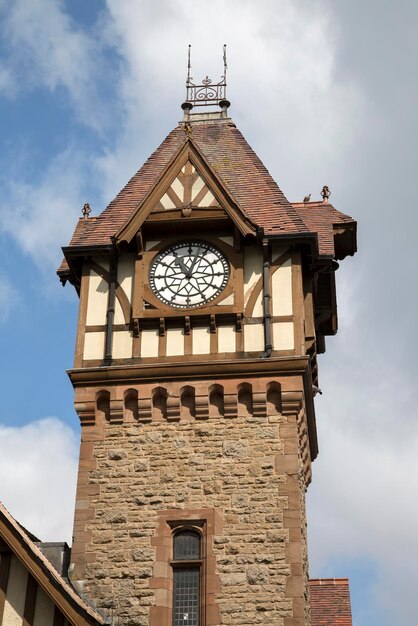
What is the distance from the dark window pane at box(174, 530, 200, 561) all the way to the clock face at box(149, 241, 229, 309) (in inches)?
161

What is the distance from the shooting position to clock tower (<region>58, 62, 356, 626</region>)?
60.0 feet

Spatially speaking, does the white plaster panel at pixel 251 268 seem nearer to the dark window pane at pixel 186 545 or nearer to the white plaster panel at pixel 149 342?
the white plaster panel at pixel 149 342

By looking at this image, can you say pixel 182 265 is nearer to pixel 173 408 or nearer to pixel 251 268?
pixel 251 268

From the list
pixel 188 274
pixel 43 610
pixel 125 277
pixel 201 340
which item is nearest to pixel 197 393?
pixel 201 340

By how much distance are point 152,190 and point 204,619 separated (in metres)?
7.78

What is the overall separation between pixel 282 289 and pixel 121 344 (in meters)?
2.93

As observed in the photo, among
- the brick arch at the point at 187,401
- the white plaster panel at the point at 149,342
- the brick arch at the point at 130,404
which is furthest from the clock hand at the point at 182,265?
the brick arch at the point at 130,404

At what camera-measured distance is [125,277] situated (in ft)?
70.2

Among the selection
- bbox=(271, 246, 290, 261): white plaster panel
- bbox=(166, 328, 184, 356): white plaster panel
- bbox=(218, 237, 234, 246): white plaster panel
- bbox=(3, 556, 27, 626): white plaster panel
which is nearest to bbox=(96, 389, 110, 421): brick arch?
bbox=(166, 328, 184, 356): white plaster panel

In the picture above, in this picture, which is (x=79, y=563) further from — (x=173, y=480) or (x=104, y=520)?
(x=173, y=480)

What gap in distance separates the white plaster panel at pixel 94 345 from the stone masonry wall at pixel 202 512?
47.5 inches

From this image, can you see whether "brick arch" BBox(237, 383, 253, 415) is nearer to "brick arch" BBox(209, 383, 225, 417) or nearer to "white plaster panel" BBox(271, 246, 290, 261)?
"brick arch" BBox(209, 383, 225, 417)

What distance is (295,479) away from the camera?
18953mm

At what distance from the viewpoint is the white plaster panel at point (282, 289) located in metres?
20.6
